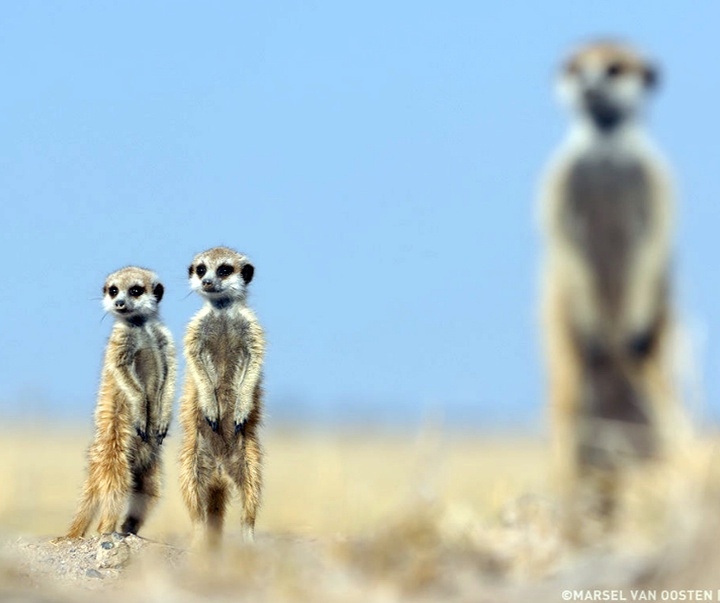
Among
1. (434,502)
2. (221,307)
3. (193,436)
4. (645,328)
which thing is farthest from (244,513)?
(645,328)

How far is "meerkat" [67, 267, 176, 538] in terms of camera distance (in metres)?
7.36

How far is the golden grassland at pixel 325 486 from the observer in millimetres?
4645

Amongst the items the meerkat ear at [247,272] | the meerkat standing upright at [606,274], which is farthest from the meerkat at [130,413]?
the meerkat standing upright at [606,274]

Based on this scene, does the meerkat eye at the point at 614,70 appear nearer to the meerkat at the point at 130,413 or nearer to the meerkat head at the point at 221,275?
the meerkat head at the point at 221,275

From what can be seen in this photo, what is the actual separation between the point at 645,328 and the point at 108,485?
3.81 meters

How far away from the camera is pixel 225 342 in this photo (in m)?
7.21

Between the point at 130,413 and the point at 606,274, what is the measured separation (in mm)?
3614

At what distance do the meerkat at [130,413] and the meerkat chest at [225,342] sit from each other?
1.37ft

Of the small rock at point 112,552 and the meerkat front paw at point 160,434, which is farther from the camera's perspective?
the meerkat front paw at point 160,434

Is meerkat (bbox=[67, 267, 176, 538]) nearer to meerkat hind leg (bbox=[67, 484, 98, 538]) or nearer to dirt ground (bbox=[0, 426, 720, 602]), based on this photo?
meerkat hind leg (bbox=[67, 484, 98, 538])

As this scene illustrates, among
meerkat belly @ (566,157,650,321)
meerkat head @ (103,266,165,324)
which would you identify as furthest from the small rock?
meerkat belly @ (566,157,650,321)

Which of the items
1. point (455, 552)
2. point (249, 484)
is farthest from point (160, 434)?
point (455, 552)

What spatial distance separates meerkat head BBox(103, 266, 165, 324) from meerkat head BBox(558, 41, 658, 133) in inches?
146

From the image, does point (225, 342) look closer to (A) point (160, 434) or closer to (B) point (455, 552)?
(A) point (160, 434)
